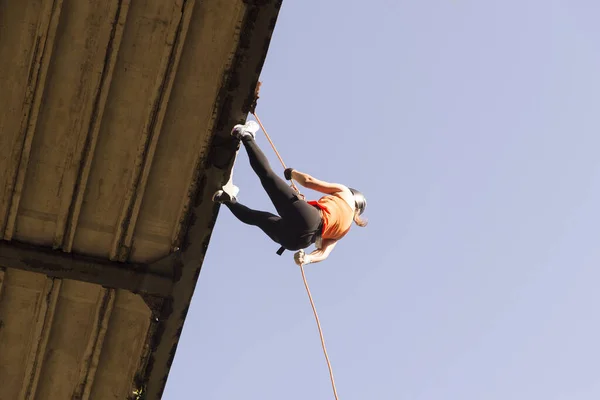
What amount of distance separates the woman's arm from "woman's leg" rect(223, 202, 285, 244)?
486 millimetres

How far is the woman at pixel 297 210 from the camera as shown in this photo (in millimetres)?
8227

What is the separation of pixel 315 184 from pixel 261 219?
0.72 m

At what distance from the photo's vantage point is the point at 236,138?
322 inches

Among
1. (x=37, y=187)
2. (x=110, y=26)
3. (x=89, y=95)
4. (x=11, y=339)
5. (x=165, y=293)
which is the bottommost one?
(x=11, y=339)

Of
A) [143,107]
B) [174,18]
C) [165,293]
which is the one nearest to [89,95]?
[143,107]

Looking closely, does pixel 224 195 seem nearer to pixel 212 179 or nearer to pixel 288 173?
pixel 212 179

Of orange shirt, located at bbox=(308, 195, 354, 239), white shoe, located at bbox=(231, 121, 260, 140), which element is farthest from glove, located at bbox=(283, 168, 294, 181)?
white shoe, located at bbox=(231, 121, 260, 140)

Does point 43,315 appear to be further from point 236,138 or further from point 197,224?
point 236,138

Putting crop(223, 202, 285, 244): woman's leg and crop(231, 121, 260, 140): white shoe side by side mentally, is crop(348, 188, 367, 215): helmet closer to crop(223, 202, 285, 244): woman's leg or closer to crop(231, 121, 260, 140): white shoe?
crop(223, 202, 285, 244): woman's leg

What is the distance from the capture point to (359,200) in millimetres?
9320

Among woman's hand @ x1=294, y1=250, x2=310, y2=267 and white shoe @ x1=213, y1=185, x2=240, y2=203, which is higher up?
white shoe @ x1=213, y1=185, x2=240, y2=203

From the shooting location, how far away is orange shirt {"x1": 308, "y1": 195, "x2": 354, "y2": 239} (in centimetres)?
869

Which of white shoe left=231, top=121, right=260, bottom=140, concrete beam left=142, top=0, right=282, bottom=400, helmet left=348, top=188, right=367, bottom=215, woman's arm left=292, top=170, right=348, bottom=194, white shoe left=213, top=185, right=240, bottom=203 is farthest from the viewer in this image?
helmet left=348, top=188, right=367, bottom=215

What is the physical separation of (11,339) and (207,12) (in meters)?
4.34
